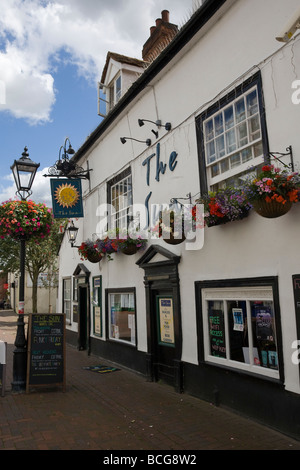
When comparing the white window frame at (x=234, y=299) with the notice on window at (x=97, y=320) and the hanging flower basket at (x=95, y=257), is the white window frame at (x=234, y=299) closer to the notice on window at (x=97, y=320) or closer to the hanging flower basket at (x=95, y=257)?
the hanging flower basket at (x=95, y=257)

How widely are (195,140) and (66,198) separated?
492 cm

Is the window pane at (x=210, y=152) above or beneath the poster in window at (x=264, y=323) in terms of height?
above

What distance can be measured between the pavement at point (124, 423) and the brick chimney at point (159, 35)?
8.76 metres

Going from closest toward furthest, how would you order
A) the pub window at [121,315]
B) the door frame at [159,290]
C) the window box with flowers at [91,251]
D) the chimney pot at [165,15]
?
the door frame at [159,290]
the pub window at [121,315]
the window box with flowers at [91,251]
the chimney pot at [165,15]

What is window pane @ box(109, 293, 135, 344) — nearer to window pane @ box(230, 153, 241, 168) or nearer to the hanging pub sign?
the hanging pub sign

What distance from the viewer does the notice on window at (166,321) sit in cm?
751

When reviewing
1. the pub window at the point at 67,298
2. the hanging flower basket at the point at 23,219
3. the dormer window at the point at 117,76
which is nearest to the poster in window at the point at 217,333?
the hanging flower basket at the point at 23,219

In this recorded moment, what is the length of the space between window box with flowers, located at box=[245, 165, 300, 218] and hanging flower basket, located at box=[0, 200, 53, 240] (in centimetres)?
503

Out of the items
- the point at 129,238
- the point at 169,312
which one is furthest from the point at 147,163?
the point at 169,312

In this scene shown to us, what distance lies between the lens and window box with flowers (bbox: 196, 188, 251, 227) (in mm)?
5277

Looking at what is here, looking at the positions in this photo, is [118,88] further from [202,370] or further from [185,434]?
[185,434]

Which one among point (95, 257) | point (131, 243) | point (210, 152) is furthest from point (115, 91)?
point (210, 152)

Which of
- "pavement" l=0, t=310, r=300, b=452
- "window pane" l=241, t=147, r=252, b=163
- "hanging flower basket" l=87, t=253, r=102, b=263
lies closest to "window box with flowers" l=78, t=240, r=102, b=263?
"hanging flower basket" l=87, t=253, r=102, b=263

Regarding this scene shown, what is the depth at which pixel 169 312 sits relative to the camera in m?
7.60
